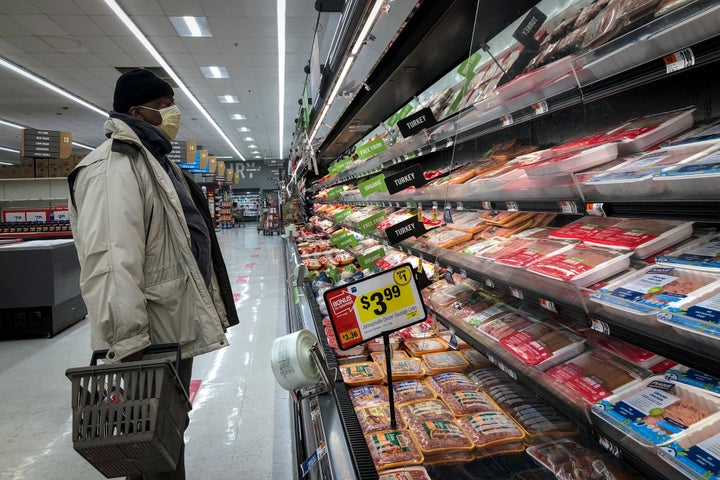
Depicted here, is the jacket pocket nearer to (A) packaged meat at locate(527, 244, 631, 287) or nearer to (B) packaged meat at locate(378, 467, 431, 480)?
(B) packaged meat at locate(378, 467, 431, 480)

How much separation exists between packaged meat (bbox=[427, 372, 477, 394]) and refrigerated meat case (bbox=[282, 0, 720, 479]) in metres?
0.22

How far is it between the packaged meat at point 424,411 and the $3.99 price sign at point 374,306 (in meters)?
0.47

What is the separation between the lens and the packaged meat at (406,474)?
136cm

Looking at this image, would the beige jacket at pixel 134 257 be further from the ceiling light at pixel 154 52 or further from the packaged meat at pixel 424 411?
the ceiling light at pixel 154 52

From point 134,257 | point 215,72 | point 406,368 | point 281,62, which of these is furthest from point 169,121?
point 215,72

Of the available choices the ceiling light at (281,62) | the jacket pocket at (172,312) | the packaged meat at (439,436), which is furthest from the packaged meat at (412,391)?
the ceiling light at (281,62)

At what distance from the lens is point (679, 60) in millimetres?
953

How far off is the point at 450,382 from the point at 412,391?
0.18m

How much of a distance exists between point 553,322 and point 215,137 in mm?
19812

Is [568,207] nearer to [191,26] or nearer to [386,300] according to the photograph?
[386,300]

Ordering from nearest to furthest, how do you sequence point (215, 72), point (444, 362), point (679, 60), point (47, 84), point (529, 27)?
point (679, 60)
point (529, 27)
point (444, 362)
point (215, 72)
point (47, 84)

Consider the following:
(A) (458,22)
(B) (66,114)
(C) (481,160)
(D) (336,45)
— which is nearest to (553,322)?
(C) (481,160)

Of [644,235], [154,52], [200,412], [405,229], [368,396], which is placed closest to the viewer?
[644,235]

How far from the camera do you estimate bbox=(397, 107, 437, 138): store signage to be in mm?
2184
